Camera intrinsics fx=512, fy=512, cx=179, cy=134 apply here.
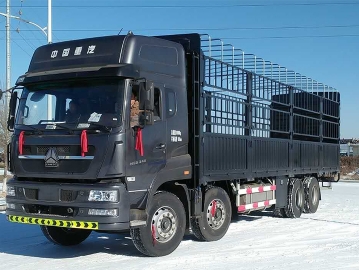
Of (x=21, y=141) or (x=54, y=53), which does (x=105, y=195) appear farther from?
(x=54, y=53)

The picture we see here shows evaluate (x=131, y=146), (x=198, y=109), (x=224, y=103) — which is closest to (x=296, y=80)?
(x=224, y=103)

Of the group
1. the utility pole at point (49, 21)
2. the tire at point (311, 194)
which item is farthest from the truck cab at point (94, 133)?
the utility pole at point (49, 21)

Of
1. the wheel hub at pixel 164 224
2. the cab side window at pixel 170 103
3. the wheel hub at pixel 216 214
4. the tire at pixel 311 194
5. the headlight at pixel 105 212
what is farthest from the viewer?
the tire at pixel 311 194

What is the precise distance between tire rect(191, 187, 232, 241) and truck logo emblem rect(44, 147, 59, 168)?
2743 mm

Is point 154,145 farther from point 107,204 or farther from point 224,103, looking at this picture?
point 224,103

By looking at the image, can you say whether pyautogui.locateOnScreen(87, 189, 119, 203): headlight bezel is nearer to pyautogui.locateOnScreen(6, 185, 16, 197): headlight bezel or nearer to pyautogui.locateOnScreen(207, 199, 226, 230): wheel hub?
pyautogui.locateOnScreen(6, 185, 16, 197): headlight bezel

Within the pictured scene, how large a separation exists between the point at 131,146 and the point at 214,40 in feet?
10.5

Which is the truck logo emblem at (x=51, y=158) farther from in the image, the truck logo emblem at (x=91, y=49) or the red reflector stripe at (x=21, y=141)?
the truck logo emblem at (x=91, y=49)

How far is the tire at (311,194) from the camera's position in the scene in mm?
13602

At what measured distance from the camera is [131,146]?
730cm

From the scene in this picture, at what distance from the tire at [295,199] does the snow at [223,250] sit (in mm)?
955

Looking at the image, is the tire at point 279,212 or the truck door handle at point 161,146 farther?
the tire at point 279,212

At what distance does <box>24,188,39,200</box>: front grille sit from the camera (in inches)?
298

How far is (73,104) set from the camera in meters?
7.57
